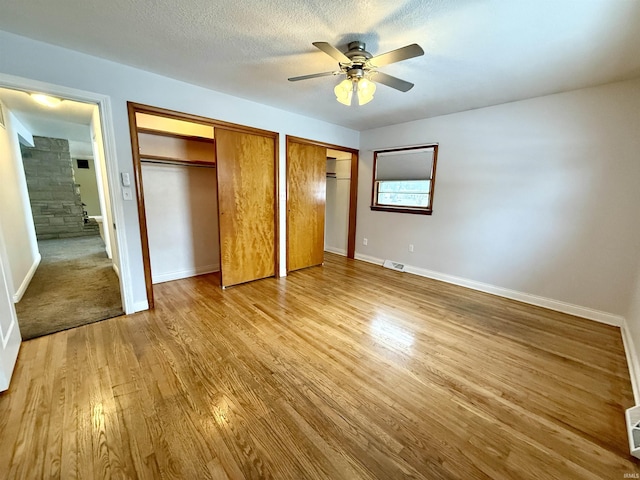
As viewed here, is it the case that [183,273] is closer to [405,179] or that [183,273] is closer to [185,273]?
[185,273]

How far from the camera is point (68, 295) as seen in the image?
3.05m

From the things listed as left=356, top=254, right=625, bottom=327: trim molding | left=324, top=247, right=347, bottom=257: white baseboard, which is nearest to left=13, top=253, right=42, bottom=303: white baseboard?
left=324, top=247, right=347, bottom=257: white baseboard

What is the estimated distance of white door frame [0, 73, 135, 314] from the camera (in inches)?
77.0

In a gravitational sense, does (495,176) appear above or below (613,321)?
above

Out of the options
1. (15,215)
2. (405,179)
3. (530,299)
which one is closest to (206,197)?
(15,215)

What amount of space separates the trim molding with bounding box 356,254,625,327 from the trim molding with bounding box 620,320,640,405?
5.4 inches

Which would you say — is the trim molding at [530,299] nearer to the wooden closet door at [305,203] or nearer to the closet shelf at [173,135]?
the wooden closet door at [305,203]

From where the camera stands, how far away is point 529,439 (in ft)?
4.53

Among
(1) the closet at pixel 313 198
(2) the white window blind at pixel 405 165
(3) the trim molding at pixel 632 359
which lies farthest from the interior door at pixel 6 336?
(2) the white window blind at pixel 405 165

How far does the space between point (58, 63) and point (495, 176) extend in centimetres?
462

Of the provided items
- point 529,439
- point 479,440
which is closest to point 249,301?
point 479,440

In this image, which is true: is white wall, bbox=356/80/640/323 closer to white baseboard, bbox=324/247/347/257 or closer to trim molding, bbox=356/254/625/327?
trim molding, bbox=356/254/625/327

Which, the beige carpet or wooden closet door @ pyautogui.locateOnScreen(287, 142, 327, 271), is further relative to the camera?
wooden closet door @ pyautogui.locateOnScreen(287, 142, 327, 271)

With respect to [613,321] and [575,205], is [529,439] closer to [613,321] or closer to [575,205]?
[613,321]
